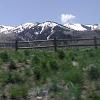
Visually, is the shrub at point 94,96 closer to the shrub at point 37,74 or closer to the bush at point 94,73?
the bush at point 94,73

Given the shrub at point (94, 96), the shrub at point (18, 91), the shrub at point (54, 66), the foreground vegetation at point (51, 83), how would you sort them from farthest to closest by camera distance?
1. the shrub at point (54, 66)
2. the shrub at point (18, 91)
3. the foreground vegetation at point (51, 83)
4. the shrub at point (94, 96)

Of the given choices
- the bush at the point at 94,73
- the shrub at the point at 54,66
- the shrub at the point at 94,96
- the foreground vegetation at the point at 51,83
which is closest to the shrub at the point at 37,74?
the foreground vegetation at the point at 51,83

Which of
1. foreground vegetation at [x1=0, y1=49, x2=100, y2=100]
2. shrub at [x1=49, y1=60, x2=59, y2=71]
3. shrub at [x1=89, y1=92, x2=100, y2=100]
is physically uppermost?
shrub at [x1=49, y1=60, x2=59, y2=71]

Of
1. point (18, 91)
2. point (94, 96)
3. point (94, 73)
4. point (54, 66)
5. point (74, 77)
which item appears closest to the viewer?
point (94, 96)

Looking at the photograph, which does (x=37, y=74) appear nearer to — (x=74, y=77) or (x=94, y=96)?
(x=74, y=77)

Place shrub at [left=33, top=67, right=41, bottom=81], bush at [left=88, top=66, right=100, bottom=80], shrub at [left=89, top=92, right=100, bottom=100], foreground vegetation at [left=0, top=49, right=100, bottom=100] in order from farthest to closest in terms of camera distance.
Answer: shrub at [left=33, top=67, right=41, bottom=81] → bush at [left=88, top=66, right=100, bottom=80] → foreground vegetation at [left=0, top=49, right=100, bottom=100] → shrub at [left=89, top=92, right=100, bottom=100]

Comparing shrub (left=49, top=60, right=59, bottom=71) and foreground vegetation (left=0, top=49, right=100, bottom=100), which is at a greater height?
shrub (left=49, top=60, right=59, bottom=71)

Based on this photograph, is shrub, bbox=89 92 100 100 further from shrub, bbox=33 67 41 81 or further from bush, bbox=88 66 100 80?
shrub, bbox=33 67 41 81

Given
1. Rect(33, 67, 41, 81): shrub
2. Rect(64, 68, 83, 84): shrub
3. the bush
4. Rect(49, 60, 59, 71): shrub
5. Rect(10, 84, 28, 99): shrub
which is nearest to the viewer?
Rect(10, 84, 28, 99): shrub

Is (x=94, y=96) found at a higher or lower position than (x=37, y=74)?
lower

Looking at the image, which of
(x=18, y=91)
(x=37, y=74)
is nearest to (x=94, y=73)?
(x=37, y=74)

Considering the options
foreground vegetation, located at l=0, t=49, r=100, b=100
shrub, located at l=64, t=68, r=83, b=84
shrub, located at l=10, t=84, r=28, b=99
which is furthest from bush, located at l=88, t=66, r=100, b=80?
shrub, located at l=10, t=84, r=28, b=99

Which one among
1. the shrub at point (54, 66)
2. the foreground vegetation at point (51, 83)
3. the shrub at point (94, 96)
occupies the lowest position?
the shrub at point (94, 96)

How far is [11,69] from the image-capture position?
14.0 metres
